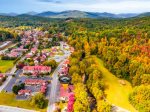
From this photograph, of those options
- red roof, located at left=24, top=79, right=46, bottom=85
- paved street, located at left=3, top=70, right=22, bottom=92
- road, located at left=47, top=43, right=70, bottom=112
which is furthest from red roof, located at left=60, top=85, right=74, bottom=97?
paved street, located at left=3, top=70, right=22, bottom=92

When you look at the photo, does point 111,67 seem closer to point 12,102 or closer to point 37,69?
point 37,69

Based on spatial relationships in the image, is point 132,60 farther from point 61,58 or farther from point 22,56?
point 22,56

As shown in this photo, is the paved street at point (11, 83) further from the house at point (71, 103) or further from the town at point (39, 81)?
the house at point (71, 103)

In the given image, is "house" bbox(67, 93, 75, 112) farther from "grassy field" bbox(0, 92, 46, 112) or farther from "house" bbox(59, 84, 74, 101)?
"grassy field" bbox(0, 92, 46, 112)

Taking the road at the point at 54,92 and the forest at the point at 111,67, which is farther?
the road at the point at 54,92

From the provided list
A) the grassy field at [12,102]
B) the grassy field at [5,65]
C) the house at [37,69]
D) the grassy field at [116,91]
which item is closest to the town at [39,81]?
the house at [37,69]

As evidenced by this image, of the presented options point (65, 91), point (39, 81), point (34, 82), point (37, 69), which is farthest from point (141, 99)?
point (37, 69)
